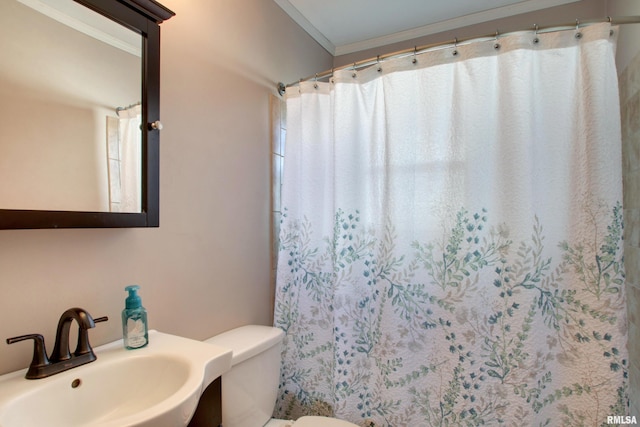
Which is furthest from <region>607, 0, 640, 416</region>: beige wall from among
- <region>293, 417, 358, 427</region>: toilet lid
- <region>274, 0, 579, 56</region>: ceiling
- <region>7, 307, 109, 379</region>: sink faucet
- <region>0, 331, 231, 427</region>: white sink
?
<region>7, 307, 109, 379</region>: sink faucet

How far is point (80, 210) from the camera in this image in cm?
93

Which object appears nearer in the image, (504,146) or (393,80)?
(504,146)

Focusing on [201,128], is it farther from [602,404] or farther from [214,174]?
[602,404]

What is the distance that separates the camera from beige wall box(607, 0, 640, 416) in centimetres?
122

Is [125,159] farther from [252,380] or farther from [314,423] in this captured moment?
[314,423]

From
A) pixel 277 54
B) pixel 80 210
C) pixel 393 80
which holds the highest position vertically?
pixel 277 54

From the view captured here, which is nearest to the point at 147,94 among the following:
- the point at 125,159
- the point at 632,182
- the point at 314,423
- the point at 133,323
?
the point at 125,159

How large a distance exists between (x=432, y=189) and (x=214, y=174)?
3.05 ft

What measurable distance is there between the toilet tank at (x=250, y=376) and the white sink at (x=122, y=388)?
24cm

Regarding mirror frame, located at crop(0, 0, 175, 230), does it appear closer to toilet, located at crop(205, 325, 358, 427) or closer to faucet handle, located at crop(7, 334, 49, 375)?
faucet handle, located at crop(7, 334, 49, 375)

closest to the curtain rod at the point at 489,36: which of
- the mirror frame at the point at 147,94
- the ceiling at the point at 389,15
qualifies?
the ceiling at the point at 389,15

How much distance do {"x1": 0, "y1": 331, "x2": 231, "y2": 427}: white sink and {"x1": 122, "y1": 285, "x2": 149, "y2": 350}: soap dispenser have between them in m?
0.03

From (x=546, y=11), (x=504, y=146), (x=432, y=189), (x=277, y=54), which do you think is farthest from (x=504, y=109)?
(x=277, y=54)

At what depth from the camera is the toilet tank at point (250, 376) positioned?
1.21 meters
